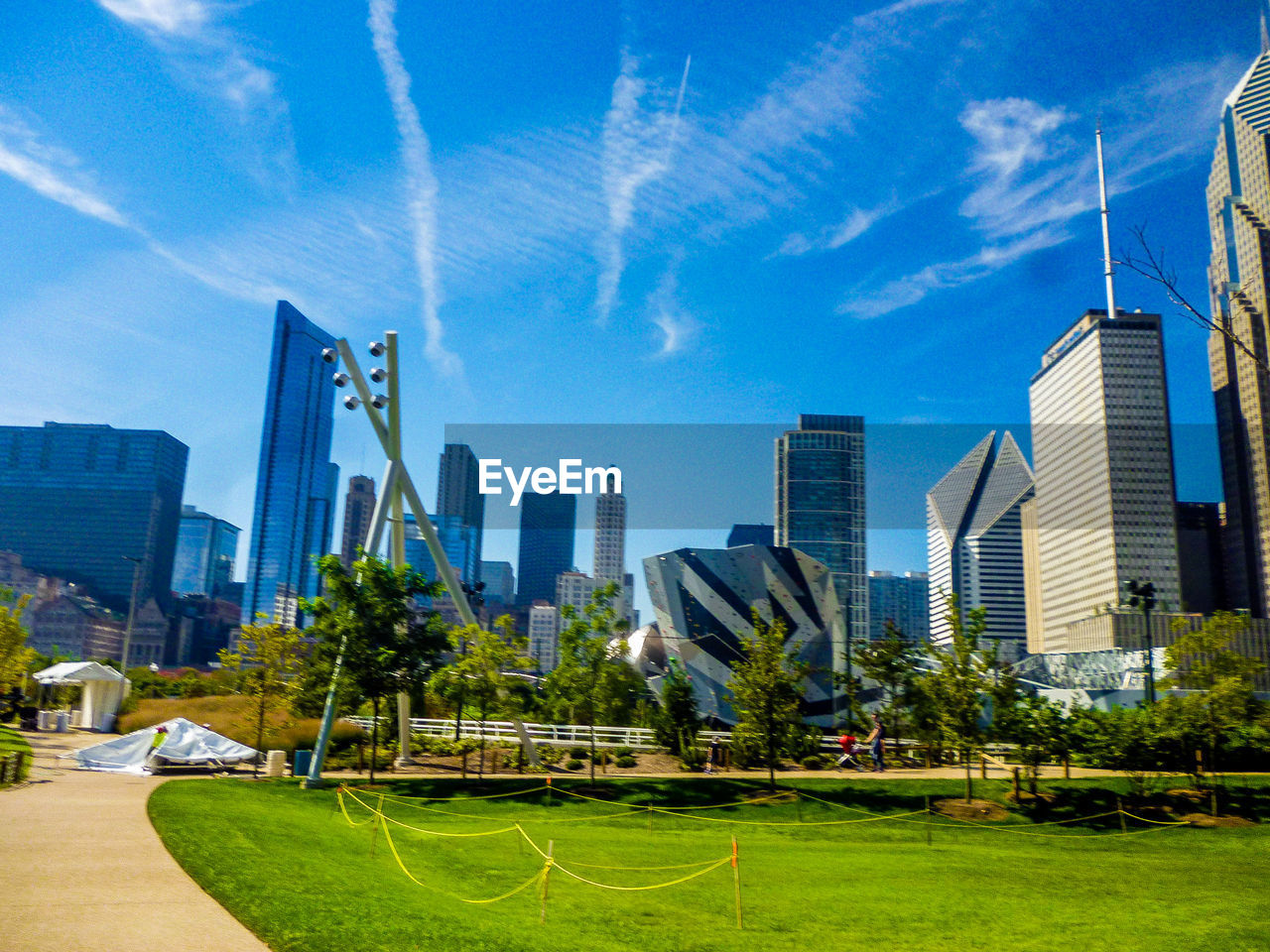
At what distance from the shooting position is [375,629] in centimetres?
2633

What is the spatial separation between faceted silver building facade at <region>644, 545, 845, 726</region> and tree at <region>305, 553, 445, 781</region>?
27500mm

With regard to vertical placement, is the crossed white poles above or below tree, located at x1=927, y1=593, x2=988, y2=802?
above

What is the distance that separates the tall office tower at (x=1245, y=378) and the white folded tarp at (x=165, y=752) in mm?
187516

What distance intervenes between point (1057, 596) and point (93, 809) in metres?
203

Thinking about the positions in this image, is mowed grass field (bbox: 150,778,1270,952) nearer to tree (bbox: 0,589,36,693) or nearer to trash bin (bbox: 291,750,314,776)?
trash bin (bbox: 291,750,314,776)

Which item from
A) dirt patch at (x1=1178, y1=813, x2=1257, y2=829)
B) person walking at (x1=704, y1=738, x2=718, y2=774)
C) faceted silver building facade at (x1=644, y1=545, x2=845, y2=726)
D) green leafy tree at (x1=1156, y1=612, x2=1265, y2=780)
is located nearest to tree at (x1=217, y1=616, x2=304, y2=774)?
person walking at (x1=704, y1=738, x2=718, y2=774)

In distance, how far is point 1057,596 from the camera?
192000 millimetres

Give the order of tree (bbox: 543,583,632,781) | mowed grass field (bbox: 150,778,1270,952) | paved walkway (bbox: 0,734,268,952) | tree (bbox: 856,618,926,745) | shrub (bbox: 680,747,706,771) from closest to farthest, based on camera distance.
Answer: paved walkway (bbox: 0,734,268,952) → mowed grass field (bbox: 150,778,1270,952) → tree (bbox: 543,583,632,781) → shrub (bbox: 680,747,706,771) → tree (bbox: 856,618,926,745)

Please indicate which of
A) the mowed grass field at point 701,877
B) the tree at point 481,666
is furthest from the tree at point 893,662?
the tree at point 481,666

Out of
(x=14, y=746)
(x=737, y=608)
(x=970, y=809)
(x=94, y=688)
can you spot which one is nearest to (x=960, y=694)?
(x=970, y=809)

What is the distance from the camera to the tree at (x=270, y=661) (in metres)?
29.8

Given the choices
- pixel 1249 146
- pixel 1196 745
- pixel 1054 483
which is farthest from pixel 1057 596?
pixel 1196 745

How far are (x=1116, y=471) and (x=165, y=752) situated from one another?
18230cm

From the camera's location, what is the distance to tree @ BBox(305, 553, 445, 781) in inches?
1019
